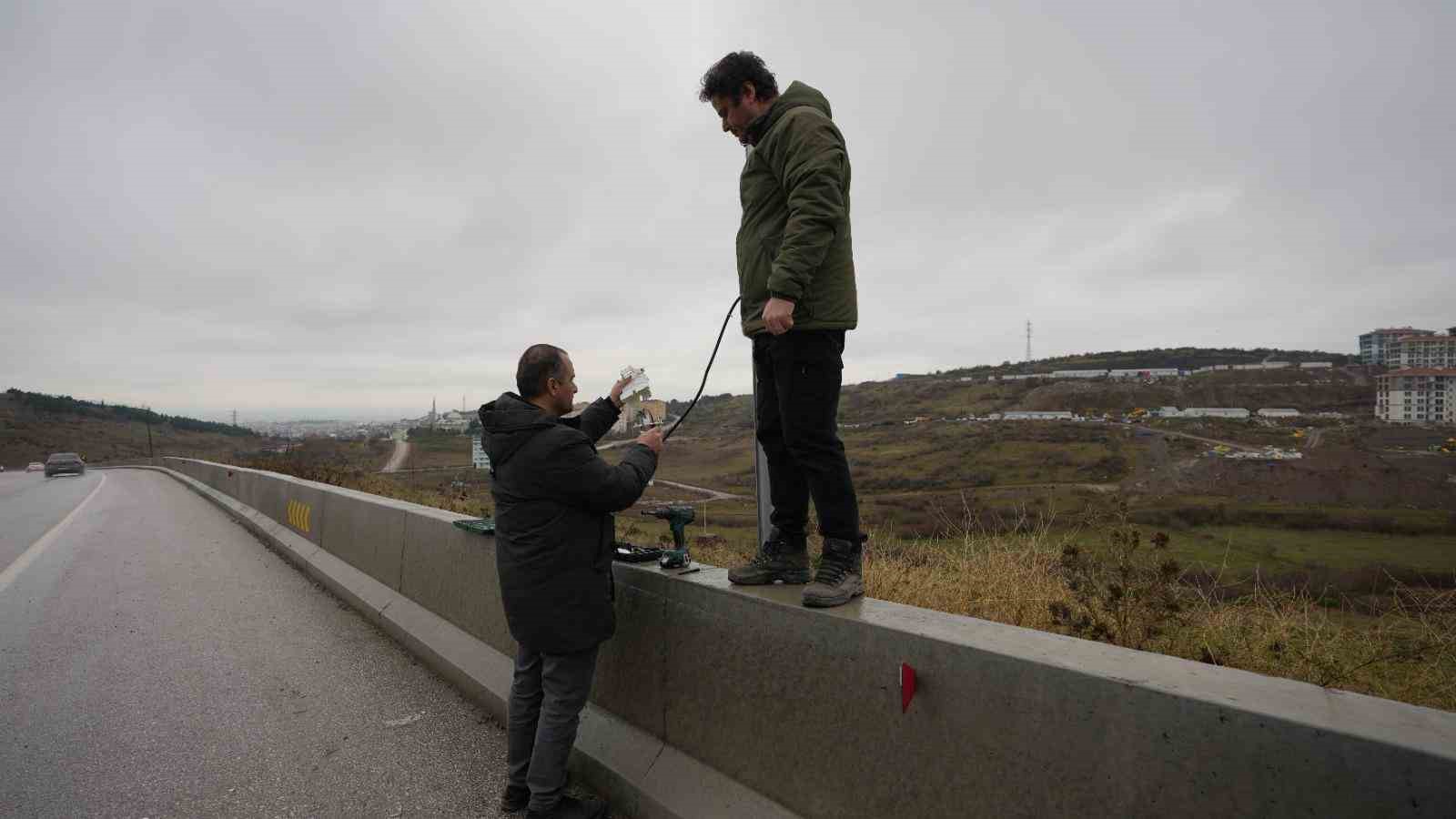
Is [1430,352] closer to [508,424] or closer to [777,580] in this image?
[777,580]

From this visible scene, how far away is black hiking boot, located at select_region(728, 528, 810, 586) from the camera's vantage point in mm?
3086

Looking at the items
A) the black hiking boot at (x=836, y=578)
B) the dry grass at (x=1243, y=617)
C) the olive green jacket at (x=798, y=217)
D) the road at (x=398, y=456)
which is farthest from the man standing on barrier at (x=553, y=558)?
the road at (x=398, y=456)

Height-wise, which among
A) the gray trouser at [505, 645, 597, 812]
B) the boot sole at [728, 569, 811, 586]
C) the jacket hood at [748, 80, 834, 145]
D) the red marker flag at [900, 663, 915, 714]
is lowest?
the gray trouser at [505, 645, 597, 812]

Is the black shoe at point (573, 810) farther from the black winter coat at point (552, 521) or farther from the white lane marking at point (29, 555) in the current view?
the white lane marking at point (29, 555)

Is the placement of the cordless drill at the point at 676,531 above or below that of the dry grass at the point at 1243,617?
above

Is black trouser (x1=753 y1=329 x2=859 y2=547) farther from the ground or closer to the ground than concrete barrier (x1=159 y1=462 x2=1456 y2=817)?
farther from the ground

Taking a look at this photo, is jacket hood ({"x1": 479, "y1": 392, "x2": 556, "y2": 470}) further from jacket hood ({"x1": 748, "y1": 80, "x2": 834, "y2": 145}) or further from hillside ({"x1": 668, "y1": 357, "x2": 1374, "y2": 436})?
jacket hood ({"x1": 748, "y1": 80, "x2": 834, "y2": 145})

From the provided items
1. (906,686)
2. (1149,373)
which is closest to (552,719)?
(906,686)

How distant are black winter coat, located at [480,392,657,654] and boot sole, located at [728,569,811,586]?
535mm

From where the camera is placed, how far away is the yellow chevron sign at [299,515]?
9382 millimetres

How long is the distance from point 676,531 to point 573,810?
120 cm

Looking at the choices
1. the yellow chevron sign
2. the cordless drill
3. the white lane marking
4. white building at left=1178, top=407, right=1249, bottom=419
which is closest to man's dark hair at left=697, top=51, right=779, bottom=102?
the cordless drill

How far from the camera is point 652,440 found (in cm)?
336

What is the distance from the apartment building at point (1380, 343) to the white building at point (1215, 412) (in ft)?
12.9
